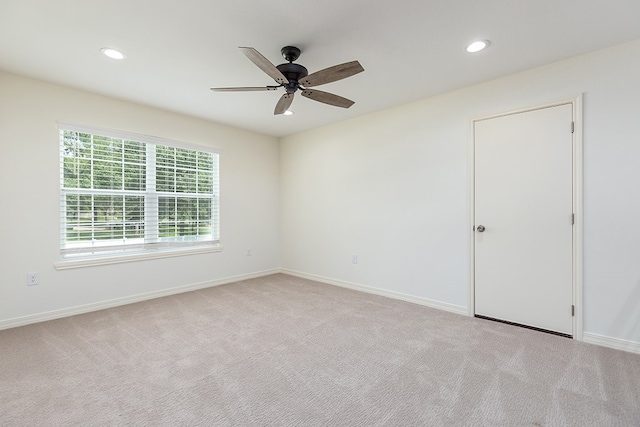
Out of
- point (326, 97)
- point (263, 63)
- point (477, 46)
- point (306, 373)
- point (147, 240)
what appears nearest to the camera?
point (263, 63)

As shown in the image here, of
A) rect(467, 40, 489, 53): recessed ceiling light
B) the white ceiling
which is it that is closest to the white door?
the white ceiling

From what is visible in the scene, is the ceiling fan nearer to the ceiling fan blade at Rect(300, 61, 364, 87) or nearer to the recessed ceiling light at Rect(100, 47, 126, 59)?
the ceiling fan blade at Rect(300, 61, 364, 87)

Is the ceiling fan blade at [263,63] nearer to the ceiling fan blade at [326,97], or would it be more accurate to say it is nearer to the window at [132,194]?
the ceiling fan blade at [326,97]

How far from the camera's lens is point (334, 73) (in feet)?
6.82

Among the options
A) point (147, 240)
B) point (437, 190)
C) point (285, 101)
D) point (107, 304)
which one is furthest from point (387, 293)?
point (107, 304)

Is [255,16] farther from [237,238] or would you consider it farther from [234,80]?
[237,238]

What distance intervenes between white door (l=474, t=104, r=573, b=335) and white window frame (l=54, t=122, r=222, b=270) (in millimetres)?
3599

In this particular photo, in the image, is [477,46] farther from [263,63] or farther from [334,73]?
[263,63]

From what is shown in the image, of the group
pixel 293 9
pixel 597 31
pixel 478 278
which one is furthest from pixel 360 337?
pixel 597 31

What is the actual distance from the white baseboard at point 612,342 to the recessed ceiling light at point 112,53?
467 centimetres

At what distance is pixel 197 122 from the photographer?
4.25 m

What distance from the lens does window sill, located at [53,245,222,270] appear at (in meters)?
3.18

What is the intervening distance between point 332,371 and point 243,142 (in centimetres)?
383

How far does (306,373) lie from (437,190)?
8.03ft
